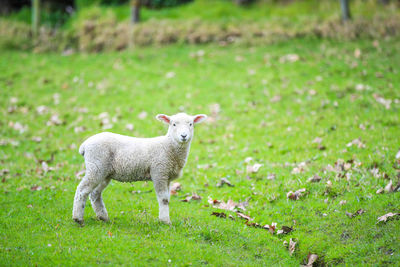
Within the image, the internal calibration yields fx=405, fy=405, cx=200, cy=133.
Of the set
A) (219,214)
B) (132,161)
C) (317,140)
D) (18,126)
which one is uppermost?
(132,161)

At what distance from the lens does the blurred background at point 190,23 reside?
2228 cm

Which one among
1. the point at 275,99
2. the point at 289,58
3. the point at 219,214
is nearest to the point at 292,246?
the point at 219,214

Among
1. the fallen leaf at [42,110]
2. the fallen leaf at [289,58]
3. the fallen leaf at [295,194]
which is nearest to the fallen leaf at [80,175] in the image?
the fallen leaf at [295,194]

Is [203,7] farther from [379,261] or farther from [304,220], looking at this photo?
[379,261]

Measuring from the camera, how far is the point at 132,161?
7855 millimetres

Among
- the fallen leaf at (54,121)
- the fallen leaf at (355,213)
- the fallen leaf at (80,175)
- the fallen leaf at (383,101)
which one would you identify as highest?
the fallen leaf at (383,101)

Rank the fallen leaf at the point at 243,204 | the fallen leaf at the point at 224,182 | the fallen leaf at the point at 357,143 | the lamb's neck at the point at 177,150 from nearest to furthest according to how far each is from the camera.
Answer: the lamb's neck at the point at 177,150, the fallen leaf at the point at 243,204, the fallen leaf at the point at 224,182, the fallen leaf at the point at 357,143

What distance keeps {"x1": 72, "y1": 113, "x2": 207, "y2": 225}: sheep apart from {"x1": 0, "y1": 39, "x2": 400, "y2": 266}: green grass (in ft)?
1.76

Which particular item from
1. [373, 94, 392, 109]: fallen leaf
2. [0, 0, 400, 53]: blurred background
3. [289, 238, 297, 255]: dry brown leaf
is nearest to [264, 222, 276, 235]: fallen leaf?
[289, 238, 297, 255]: dry brown leaf

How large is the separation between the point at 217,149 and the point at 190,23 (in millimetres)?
13492

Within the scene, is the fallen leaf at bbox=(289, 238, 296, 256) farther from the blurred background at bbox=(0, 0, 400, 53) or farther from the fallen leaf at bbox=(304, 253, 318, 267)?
the blurred background at bbox=(0, 0, 400, 53)

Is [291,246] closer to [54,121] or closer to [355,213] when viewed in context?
[355,213]

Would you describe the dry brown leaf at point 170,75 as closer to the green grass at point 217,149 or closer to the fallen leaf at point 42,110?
the green grass at point 217,149

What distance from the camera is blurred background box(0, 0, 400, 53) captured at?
2228 cm
